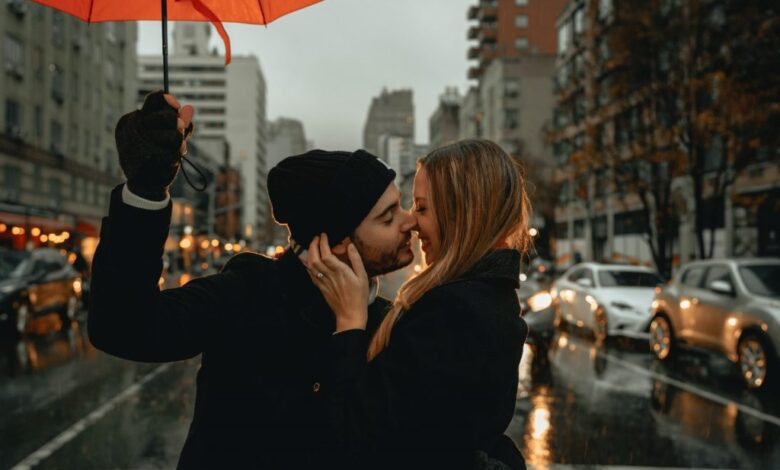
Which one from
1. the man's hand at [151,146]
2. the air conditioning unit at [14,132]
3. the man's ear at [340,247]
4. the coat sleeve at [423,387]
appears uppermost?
the air conditioning unit at [14,132]

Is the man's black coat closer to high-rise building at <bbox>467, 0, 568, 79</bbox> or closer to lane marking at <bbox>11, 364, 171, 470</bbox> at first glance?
lane marking at <bbox>11, 364, 171, 470</bbox>

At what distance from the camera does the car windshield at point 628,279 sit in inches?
679

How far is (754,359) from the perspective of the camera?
404 inches

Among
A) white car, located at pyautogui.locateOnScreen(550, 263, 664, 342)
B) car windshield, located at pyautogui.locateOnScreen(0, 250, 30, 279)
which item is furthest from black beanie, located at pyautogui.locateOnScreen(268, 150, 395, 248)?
car windshield, located at pyautogui.locateOnScreen(0, 250, 30, 279)

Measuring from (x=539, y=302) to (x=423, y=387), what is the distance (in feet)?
38.9

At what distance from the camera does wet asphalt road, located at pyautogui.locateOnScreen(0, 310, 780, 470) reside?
6562 millimetres

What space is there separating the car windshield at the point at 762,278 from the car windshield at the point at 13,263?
13.7 metres

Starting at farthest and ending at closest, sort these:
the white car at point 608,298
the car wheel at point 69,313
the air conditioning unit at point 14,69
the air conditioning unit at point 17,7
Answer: the air conditioning unit at point 14,69 < the air conditioning unit at point 17,7 < the car wheel at point 69,313 < the white car at point 608,298

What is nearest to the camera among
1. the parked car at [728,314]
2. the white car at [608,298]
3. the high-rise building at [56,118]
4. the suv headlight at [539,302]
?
the parked car at [728,314]

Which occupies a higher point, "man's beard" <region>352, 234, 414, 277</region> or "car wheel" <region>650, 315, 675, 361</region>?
"man's beard" <region>352, 234, 414, 277</region>

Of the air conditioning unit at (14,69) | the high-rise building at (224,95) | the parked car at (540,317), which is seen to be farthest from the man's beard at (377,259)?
the high-rise building at (224,95)

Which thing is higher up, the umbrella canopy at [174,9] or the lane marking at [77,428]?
the umbrella canopy at [174,9]

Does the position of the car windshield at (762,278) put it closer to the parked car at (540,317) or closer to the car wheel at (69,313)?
the parked car at (540,317)

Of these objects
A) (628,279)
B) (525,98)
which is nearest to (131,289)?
(628,279)
